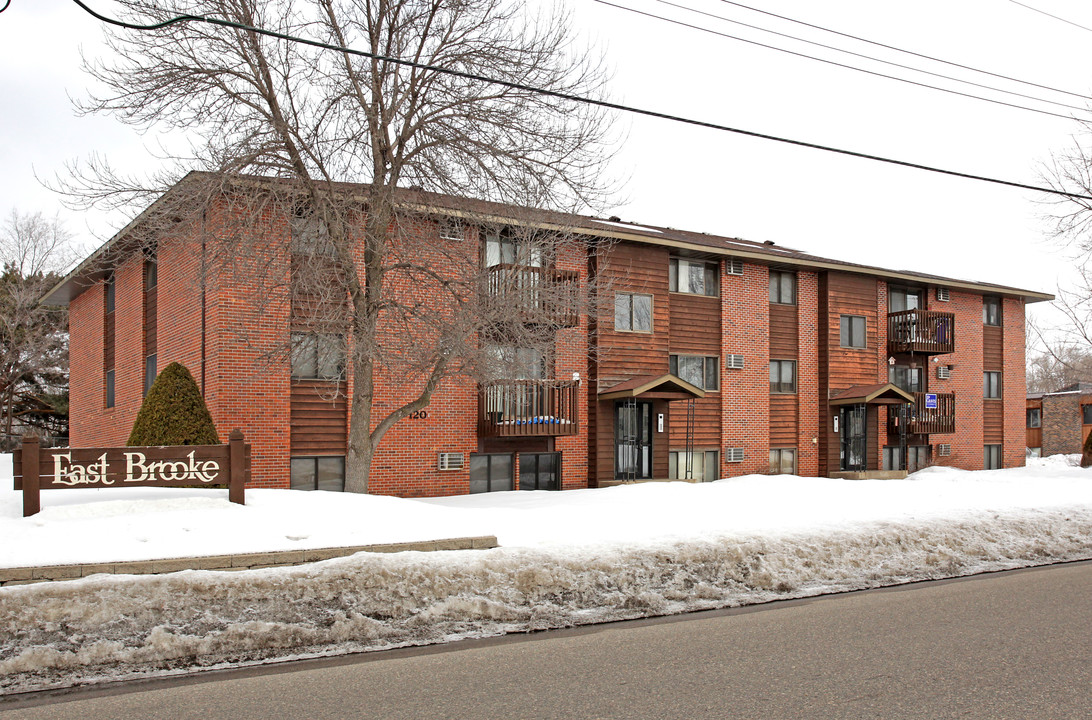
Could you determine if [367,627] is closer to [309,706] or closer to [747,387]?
[309,706]


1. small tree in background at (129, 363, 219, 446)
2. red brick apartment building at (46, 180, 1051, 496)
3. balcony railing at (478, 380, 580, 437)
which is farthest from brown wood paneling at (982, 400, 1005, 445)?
small tree in background at (129, 363, 219, 446)

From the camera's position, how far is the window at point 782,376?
27062 mm

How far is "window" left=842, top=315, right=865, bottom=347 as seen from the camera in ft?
93.6

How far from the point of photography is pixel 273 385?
1847 cm

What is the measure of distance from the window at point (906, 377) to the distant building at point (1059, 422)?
79.4 ft

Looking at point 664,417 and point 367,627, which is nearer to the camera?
point 367,627

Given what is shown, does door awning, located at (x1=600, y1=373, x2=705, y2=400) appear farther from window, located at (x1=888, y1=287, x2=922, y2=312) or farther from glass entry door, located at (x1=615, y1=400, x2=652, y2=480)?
window, located at (x1=888, y1=287, x2=922, y2=312)

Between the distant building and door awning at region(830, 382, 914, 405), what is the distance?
91.6 ft

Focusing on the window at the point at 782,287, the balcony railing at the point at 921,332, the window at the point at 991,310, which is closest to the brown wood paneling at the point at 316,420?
the window at the point at 782,287

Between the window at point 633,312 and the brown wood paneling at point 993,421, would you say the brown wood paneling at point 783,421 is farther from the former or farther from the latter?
the brown wood paneling at point 993,421

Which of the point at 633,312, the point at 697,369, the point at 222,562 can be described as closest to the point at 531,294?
the point at 222,562

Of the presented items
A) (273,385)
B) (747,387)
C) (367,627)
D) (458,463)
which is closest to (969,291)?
(747,387)

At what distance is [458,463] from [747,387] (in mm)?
9851

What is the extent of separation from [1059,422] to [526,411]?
141ft
